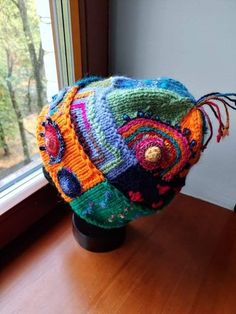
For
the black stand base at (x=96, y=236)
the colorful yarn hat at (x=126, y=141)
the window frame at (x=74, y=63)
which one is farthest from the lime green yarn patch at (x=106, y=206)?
the window frame at (x=74, y=63)

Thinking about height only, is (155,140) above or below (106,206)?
above

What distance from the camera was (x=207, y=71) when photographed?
70 centimetres

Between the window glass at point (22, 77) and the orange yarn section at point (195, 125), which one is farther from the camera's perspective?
the window glass at point (22, 77)

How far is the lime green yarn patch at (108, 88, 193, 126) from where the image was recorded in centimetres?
45

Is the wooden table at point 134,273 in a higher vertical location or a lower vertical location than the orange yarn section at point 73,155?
lower

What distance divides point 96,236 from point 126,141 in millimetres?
307

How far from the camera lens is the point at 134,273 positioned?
26.0 inches

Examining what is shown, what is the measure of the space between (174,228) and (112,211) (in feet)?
1.09

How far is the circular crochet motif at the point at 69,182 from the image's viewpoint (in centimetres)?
49

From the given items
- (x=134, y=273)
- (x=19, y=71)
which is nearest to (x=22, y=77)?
(x=19, y=71)

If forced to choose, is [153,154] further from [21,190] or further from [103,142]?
[21,190]

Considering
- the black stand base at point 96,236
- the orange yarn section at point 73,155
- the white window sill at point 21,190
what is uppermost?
the orange yarn section at point 73,155

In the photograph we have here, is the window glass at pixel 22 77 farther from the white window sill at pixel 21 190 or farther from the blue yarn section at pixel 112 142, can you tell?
the blue yarn section at pixel 112 142

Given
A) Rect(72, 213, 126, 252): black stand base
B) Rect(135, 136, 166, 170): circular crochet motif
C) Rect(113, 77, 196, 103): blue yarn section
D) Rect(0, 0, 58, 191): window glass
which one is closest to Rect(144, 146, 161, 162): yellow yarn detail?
Rect(135, 136, 166, 170): circular crochet motif
